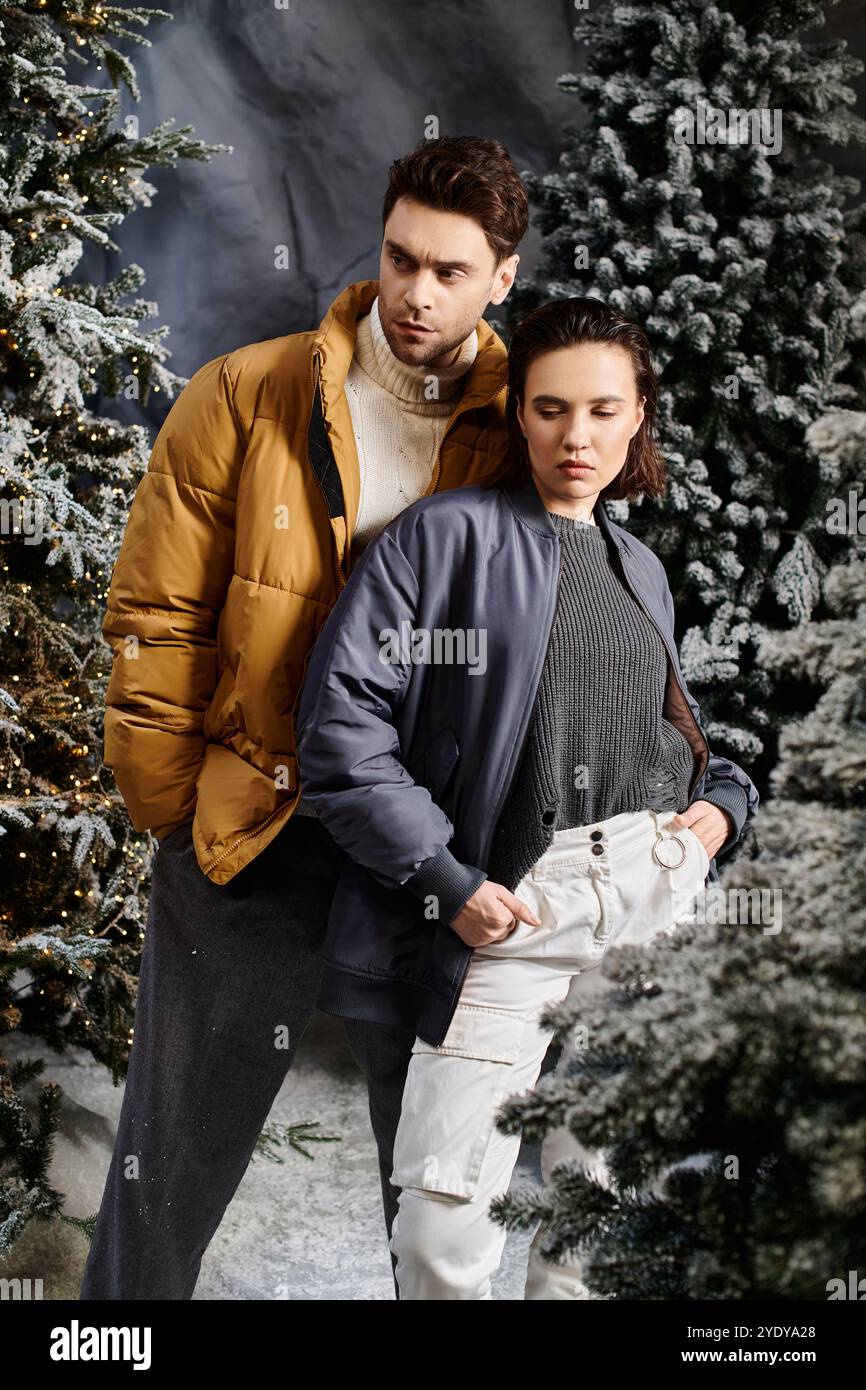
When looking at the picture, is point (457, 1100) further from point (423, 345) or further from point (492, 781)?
point (423, 345)

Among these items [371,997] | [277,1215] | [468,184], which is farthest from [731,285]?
[277,1215]

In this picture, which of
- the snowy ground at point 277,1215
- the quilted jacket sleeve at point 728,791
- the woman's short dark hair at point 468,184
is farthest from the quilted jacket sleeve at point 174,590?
the snowy ground at point 277,1215

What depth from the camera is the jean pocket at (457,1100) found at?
5.66 feet

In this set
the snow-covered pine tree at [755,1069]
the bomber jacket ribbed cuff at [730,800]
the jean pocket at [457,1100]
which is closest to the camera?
the snow-covered pine tree at [755,1069]

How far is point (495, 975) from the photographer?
1.82 meters

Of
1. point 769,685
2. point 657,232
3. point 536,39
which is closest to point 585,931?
point 769,685

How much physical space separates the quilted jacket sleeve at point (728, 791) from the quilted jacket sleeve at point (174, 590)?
0.79 metres

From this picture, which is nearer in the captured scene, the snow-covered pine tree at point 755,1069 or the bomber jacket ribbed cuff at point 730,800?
the snow-covered pine tree at point 755,1069

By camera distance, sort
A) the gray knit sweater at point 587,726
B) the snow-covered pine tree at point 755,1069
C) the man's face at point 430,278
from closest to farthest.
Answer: the snow-covered pine tree at point 755,1069
the gray knit sweater at point 587,726
the man's face at point 430,278

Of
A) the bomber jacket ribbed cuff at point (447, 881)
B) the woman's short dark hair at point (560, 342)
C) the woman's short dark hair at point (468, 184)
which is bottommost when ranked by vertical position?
the bomber jacket ribbed cuff at point (447, 881)

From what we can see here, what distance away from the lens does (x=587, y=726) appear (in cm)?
187

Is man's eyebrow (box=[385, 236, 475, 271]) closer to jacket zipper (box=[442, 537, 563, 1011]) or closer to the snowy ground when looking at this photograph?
jacket zipper (box=[442, 537, 563, 1011])

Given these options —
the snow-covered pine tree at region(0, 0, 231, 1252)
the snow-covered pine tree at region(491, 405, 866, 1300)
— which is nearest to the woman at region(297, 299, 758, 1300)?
the snow-covered pine tree at region(491, 405, 866, 1300)

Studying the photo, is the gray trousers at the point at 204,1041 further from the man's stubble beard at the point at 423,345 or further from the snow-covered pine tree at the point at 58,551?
the man's stubble beard at the point at 423,345
